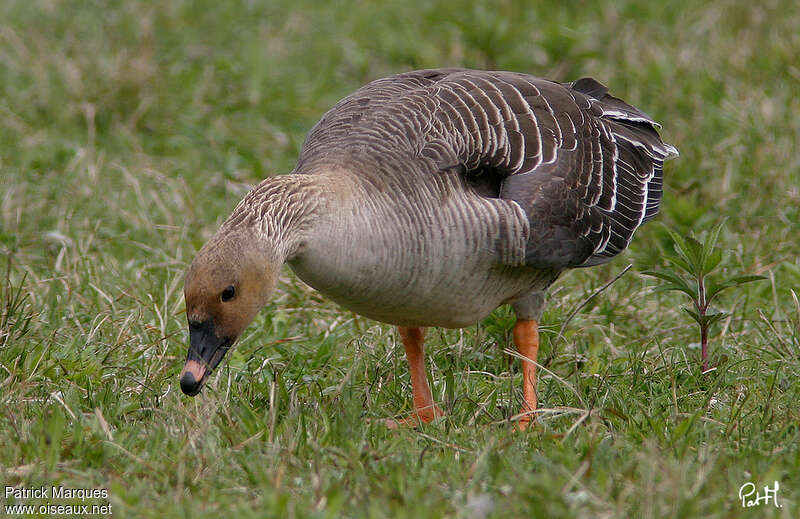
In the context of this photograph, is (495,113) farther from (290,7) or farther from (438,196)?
(290,7)

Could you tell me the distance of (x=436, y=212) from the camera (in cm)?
482

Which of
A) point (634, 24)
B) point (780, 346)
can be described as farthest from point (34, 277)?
point (634, 24)

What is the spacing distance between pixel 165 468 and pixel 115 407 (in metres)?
0.78

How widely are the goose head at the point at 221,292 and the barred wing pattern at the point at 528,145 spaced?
3.05 ft

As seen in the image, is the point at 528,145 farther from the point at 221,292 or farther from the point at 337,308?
the point at 221,292

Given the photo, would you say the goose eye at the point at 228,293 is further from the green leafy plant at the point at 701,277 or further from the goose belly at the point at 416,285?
the green leafy plant at the point at 701,277

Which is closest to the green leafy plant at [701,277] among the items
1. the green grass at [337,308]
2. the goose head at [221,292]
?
the green grass at [337,308]

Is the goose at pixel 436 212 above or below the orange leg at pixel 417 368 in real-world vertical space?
above

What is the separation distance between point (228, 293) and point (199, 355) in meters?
0.30

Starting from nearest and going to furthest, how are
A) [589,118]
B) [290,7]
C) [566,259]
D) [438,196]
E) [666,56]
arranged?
[438,196] → [566,259] → [589,118] → [666,56] → [290,7]

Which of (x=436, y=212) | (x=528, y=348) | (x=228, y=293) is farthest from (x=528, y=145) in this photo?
(x=228, y=293)

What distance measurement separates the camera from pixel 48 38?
9898 millimetres

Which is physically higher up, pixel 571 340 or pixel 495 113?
pixel 495 113

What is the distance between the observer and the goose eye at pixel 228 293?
4262mm
